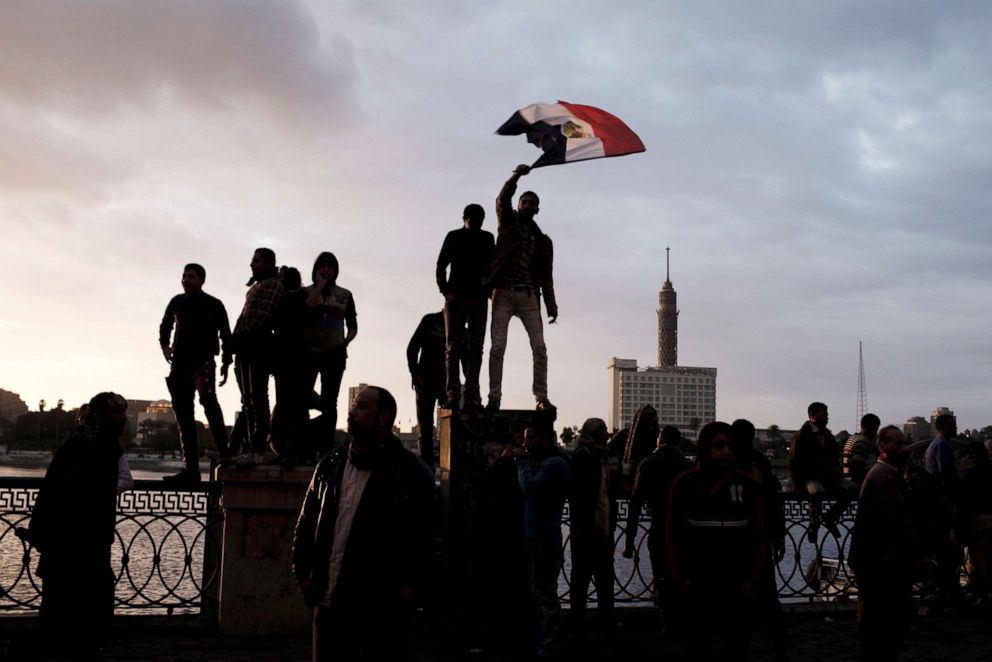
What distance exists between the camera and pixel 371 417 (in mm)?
4656

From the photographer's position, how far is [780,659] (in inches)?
289

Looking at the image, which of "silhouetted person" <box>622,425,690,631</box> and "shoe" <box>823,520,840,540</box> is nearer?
"silhouetted person" <box>622,425,690,631</box>

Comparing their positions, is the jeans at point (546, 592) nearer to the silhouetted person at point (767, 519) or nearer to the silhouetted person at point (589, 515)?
the silhouetted person at point (589, 515)

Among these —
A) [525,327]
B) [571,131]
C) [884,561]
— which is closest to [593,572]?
[525,327]

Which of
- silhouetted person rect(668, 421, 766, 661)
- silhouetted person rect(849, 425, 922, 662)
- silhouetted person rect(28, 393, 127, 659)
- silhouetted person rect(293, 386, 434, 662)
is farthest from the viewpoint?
silhouetted person rect(849, 425, 922, 662)

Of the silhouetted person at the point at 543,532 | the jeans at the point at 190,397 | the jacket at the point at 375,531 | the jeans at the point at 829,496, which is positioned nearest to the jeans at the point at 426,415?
the jeans at the point at 190,397

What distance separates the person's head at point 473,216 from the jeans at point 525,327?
73 centimetres

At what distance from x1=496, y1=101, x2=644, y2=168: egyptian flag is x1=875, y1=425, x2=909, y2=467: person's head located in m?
4.87

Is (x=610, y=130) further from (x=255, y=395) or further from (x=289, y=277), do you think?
(x=255, y=395)

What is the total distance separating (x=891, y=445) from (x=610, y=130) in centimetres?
541

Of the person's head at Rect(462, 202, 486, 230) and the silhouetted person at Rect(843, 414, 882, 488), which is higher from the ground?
the person's head at Rect(462, 202, 486, 230)

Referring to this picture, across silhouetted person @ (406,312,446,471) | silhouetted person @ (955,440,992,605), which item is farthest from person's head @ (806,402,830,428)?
silhouetted person @ (406,312,446,471)

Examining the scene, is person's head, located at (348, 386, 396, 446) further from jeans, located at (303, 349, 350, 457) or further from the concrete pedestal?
jeans, located at (303, 349, 350, 457)

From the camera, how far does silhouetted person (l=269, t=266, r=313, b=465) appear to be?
8859 mm
